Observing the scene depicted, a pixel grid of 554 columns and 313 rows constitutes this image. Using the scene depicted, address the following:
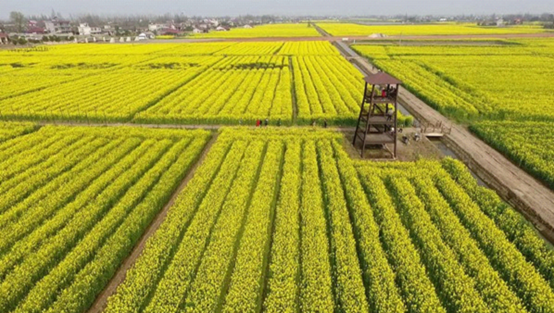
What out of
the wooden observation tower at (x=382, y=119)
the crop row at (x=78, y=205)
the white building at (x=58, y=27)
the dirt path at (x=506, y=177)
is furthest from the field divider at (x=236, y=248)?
the white building at (x=58, y=27)

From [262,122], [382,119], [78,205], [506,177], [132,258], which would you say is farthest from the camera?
[262,122]

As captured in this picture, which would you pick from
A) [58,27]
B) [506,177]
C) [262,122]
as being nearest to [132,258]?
[262,122]

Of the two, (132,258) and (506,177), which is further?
(506,177)

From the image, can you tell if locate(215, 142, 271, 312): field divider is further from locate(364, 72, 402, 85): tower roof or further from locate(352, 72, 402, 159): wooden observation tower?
locate(364, 72, 402, 85): tower roof

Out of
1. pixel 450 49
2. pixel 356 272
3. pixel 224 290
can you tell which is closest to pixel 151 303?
pixel 224 290

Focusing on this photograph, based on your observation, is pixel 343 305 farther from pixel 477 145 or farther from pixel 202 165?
pixel 477 145

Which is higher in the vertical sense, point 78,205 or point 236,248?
point 78,205

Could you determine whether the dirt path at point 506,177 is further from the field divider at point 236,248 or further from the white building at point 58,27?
the white building at point 58,27

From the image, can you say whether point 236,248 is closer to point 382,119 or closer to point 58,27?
point 382,119
